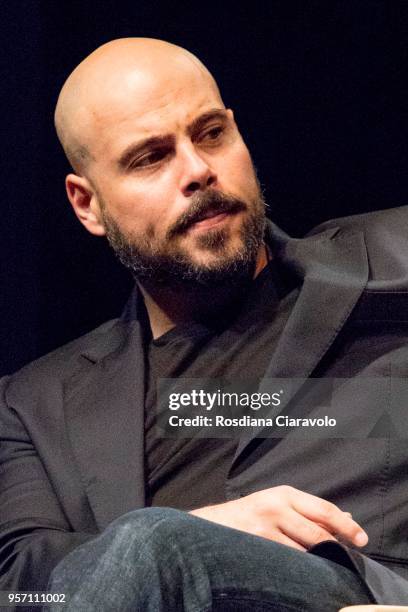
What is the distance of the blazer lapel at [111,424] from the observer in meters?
1.61

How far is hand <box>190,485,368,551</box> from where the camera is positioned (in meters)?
1.20

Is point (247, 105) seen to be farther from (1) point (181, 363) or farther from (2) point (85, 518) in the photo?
(2) point (85, 518)

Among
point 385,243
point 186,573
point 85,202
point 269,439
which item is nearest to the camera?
point 186,573

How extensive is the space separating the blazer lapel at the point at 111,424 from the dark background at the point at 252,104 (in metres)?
0.30

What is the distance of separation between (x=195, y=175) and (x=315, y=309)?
0.91 ft

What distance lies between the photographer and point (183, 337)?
5.64 ft

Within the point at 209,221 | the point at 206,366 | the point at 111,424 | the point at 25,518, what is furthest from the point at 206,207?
the point at 25,518

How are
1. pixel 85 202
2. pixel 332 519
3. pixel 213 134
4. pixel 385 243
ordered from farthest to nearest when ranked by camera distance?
1. pixel 85 202
2. pixel 213 134
3. pixel 385 243
4. pixel 332 519

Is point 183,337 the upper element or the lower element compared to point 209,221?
lower

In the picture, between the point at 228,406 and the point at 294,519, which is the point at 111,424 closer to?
the point at 228,406

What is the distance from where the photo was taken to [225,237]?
5.50ft

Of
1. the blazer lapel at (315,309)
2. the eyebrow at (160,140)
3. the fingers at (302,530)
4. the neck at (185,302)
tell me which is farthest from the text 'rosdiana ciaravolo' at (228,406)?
the eyebrow at (160,140)

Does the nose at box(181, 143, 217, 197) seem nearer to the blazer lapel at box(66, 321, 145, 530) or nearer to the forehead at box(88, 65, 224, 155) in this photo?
the forehead at box(88, 65, 224, 155)

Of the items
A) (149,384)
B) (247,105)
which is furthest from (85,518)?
(247,105)
